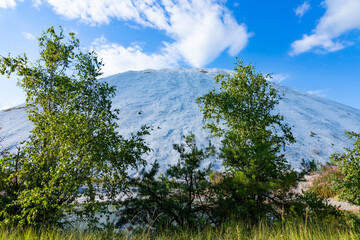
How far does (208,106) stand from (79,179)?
18.2 feet

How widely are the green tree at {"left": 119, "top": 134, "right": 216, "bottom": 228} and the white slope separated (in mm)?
14130

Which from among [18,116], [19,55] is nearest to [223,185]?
[19,55]

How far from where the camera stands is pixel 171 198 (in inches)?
245

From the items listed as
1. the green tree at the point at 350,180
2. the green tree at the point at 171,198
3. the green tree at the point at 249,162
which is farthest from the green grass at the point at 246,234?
the green tree at the point at 350,180

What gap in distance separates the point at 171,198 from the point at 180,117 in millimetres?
26199

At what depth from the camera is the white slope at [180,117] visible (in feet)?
83.1

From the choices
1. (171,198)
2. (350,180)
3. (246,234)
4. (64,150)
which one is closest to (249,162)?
(246,234)

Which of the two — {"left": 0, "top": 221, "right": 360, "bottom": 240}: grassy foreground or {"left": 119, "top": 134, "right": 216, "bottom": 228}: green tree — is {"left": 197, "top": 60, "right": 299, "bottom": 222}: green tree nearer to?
{"left": 119, "top": 134, "right": 216, "bottom": 228}: green tree

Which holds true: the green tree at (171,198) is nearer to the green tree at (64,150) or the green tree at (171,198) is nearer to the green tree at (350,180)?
the green tree at (64,150)

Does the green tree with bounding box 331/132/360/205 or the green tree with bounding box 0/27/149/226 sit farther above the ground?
the green tree with bounding box 0/27/149/226

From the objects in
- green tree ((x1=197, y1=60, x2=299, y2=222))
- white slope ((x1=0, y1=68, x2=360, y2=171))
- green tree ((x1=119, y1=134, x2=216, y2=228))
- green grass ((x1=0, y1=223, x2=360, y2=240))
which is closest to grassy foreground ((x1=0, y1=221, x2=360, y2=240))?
green grass ((x1=0, y1=223, x2=360, y2=240))

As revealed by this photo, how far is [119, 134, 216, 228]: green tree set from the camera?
5.93 meters

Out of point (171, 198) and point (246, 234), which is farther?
point (171, 198)

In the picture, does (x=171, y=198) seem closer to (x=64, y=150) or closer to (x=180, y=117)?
(x=64, y=150)
